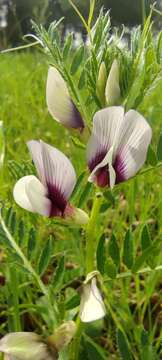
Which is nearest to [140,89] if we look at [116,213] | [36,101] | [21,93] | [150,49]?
[150,49]

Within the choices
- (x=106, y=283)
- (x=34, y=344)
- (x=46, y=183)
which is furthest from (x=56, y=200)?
(x=106, y=283)

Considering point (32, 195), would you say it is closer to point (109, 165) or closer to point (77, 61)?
point (109, 165)

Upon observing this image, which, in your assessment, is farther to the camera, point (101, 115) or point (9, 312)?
point (9, 312)

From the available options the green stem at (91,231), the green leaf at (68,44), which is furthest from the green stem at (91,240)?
the green leaf at (68,44)

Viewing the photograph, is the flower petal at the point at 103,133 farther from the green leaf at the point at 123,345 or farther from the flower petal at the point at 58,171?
the green leaf at the point at 123,345

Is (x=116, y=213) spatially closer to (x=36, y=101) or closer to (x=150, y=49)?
(x=150, y=49)

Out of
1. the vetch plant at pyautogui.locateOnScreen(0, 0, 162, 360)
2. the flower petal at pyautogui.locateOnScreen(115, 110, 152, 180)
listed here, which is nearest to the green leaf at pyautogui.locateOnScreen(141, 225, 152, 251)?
the vetch plant at pyautogui.locateOnScreen(0, 0, 162, 360)

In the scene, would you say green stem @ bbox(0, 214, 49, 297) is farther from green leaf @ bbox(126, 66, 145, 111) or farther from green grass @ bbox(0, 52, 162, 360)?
green leaf @ bbox(126, 66, 145, 111)
